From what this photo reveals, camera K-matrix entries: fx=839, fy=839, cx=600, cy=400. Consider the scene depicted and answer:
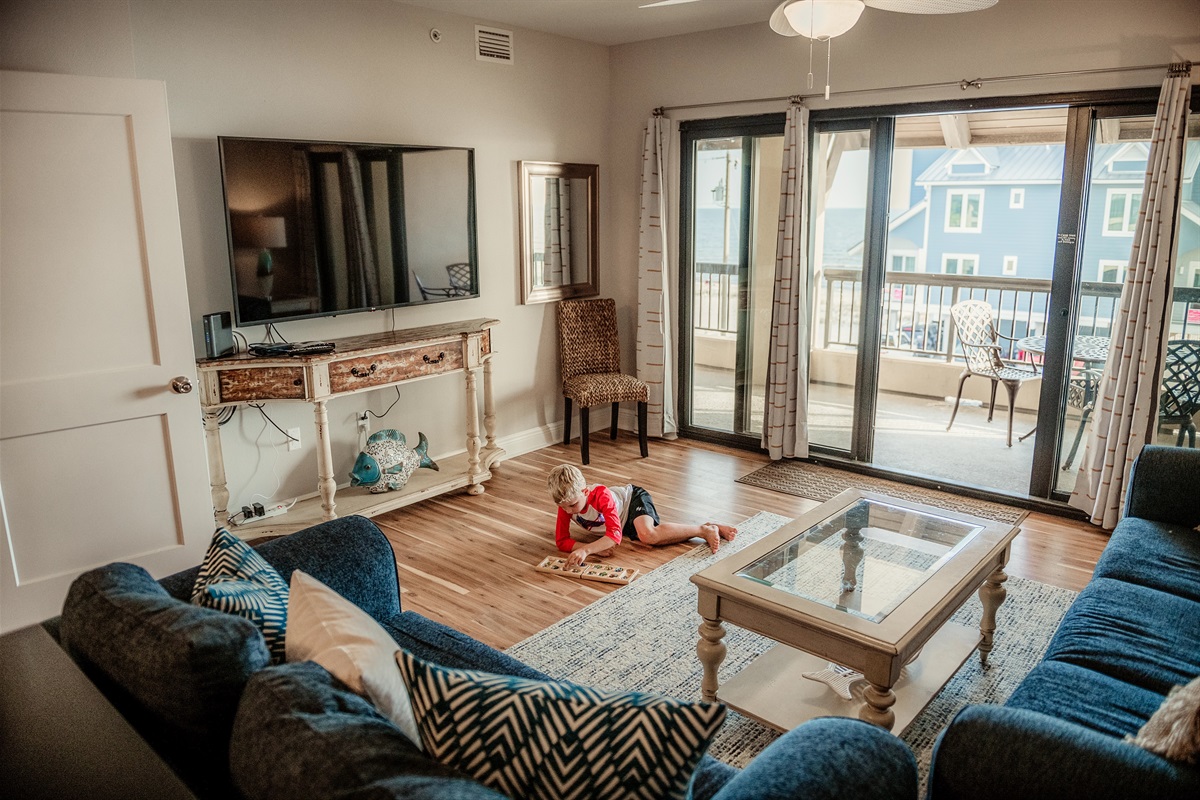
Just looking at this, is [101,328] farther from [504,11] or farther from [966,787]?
[966,787]

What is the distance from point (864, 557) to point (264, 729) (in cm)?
206

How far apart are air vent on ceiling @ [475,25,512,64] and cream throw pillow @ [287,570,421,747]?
3.97 meters

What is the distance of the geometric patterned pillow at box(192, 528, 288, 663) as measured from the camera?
162cm

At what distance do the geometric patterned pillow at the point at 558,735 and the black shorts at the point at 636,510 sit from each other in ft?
8.69

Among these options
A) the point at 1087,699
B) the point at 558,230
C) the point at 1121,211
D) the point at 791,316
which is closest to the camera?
the point at 1087,699

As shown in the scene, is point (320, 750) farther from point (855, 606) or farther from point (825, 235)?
point (825, 235)

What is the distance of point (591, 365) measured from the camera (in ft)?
18.4

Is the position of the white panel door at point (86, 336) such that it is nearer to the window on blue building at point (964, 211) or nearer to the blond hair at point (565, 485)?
the blond hair at point (565, 485)

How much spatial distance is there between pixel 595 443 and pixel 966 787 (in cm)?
425

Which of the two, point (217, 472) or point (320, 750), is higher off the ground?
point (320, 750)

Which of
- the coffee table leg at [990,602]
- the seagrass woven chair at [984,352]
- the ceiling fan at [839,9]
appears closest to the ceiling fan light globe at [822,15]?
the ceiling fan at [839,9]

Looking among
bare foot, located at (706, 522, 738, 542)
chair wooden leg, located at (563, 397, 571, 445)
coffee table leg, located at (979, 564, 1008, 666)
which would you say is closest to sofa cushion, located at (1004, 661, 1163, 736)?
coffee table leg, located at (979, 564, 1008, 666)

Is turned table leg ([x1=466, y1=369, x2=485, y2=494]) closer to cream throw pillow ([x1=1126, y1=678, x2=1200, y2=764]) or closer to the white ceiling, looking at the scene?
the white ceiling

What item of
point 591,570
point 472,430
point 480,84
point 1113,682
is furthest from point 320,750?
point 480,84
